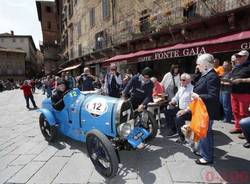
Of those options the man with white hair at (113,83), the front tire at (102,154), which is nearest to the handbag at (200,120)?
the front tire at (102,154)

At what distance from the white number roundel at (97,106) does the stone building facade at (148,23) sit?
7659 mm

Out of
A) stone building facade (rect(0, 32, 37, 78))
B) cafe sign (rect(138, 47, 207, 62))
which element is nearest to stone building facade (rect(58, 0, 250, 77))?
cafe sign (rect(138, 47, 207, 62))

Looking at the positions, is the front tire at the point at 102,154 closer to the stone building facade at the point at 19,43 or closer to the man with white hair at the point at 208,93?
the man with white hair at the point at 208,93

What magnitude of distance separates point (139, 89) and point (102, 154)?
2229mm

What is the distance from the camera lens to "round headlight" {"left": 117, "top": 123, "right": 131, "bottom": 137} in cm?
412

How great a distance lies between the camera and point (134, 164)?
428 cm

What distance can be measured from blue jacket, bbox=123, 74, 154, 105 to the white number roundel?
4.45 ft

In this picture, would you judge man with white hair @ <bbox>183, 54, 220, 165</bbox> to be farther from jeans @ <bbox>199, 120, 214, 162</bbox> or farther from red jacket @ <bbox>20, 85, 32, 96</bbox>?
red jacket @ <bbox>20, 85, 32, 96</bbox>

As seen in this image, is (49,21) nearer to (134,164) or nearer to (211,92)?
(134,164)

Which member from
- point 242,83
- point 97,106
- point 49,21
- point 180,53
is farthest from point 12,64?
point 242,83

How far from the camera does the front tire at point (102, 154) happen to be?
361 cm

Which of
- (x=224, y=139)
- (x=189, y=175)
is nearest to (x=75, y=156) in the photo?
(x=189, y=175)

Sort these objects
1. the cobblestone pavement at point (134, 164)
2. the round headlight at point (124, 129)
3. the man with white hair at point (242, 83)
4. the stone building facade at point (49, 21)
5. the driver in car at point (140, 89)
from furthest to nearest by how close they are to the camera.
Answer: the stone building facade at point (49, 21), the driver in car at point (140, 89), the man with white hair at point (242, 83), the round headlight at point (124, 129), the cobblestone pavement at point (134, 164)

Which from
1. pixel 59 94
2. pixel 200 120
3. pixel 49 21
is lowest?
pixel 200 120
